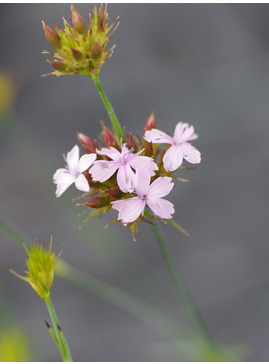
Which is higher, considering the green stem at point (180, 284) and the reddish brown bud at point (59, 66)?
the reddish brown bud at point (59, 66)

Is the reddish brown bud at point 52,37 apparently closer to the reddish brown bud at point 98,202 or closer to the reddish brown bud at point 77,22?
the reddish brown bud at point 77,22

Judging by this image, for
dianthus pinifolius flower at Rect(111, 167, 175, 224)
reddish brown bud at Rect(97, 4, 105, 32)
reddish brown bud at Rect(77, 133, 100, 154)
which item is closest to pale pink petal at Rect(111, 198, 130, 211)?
dianthus pinifolius flower at Rect(111, 167, 175, 224)

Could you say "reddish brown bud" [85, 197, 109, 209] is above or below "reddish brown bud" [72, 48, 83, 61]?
below

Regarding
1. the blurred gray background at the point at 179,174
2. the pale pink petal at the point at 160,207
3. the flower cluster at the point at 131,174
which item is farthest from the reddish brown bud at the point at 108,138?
the blurred gray background at the point at 179,174

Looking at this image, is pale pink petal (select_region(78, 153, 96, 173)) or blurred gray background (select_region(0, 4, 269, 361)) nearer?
pale pink petal (select_region(78, 153, 96, 173))

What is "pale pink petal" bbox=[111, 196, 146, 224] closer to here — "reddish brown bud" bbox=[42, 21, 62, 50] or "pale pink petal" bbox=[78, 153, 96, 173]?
"pale pink petal" bbox=[78, 153, 96, 173]

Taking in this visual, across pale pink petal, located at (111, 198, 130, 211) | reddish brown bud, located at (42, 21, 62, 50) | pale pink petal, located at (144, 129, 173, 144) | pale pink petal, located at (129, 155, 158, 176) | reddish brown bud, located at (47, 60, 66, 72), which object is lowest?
pale pink petal, located at (111, 198, 130, 211)

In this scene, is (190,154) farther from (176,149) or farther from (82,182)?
(82,182)

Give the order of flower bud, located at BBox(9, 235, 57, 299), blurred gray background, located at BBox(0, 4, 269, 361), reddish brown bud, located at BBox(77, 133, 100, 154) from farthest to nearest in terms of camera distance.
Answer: blurred gray background, located at BBox(0, 4, 269, 361)
reddish brown bud, located at BBox(77, 133, 100, 154)
flower bud, located at BBox(9, 235, 57, 299)
